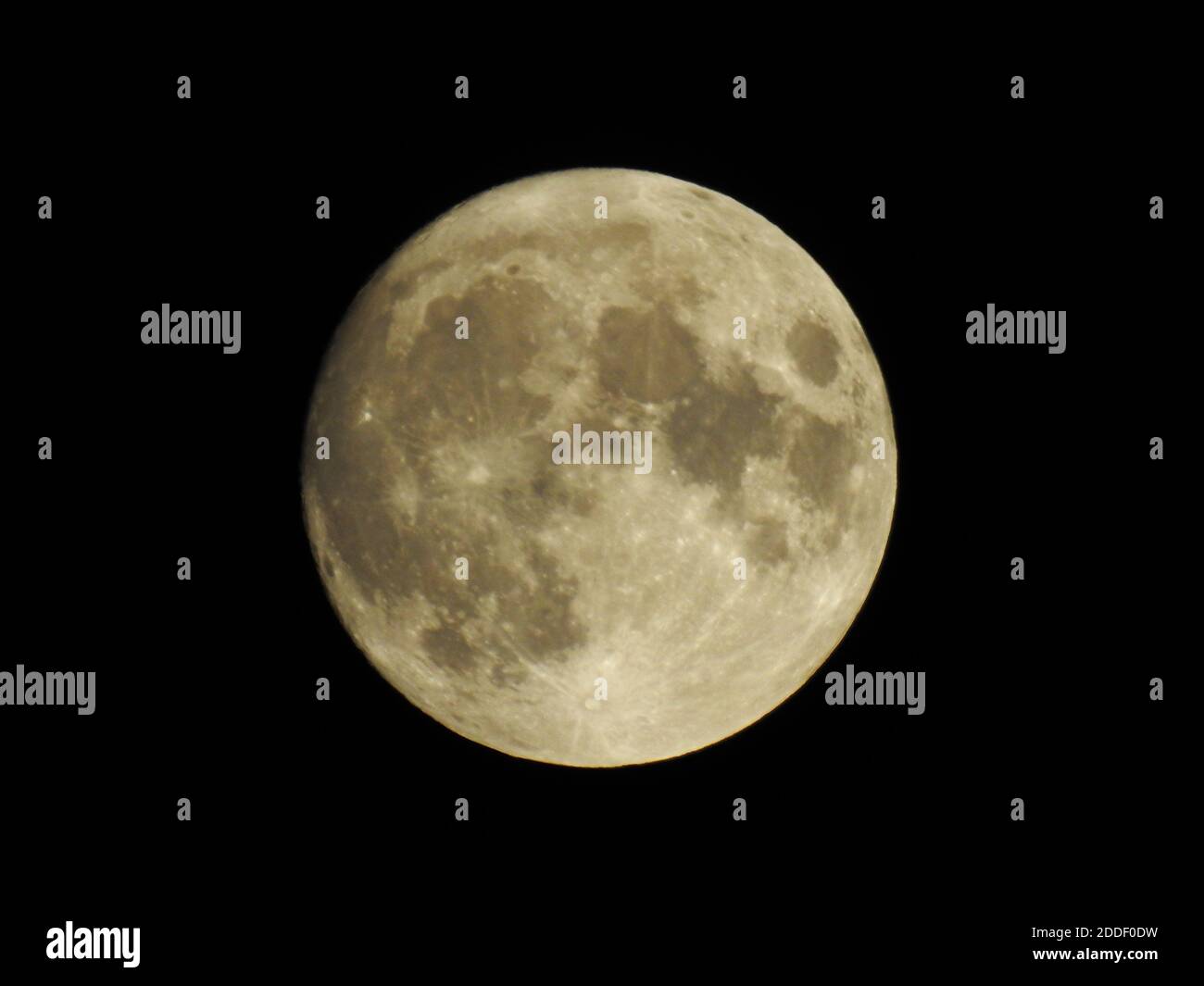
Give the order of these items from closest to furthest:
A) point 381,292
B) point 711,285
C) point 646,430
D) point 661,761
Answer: point 646,430 < point 711,285 < point 381,292 < point 661,761

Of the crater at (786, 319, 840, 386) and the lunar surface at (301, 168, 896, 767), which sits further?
the crater at (786, 319, 840, 386)

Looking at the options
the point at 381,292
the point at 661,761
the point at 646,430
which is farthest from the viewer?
the point at 661,761

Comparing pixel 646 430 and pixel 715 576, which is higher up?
pixel 646 430

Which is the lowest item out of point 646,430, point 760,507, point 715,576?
point 715,576

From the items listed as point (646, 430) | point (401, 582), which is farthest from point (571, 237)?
point (401, 582)

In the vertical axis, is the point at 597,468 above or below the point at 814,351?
below

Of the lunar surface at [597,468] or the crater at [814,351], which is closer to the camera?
the lunar surface at [597,468]

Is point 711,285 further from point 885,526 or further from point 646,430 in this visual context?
point 885,526

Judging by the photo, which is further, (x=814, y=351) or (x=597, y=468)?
(x=814, y=351)
